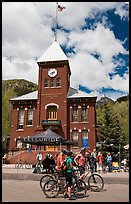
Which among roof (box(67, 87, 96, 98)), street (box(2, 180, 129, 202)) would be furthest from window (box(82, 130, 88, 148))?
street (box(2, 180, 129, 202))

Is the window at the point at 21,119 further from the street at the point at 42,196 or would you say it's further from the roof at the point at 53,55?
the street at the point at 42,196

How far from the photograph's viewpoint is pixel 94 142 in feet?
125

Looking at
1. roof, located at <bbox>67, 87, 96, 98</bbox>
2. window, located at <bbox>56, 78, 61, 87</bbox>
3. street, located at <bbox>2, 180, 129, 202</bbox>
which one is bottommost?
street, located at <bbox>2, 180, 129, 202</bbox>

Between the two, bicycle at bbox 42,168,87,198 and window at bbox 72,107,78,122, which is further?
window at bbox 72,107,78,122

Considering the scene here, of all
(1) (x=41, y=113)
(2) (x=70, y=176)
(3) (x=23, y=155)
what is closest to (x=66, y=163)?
(2) (x=70, y=176)

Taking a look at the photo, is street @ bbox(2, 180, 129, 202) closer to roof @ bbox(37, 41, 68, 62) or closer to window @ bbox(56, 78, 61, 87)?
window @ bbox(56, 78, 61, 87)

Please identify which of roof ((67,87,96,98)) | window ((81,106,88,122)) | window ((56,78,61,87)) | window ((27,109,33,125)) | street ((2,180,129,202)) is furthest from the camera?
window ((56,78,61,87))

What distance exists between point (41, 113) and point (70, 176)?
101ft

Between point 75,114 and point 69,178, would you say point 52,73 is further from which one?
point 69,178

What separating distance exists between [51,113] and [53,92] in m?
3.31

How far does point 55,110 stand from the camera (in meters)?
40.8

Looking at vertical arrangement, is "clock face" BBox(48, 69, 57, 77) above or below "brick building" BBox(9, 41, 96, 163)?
above

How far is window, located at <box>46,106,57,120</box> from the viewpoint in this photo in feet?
133

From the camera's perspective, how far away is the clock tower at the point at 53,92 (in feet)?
129
